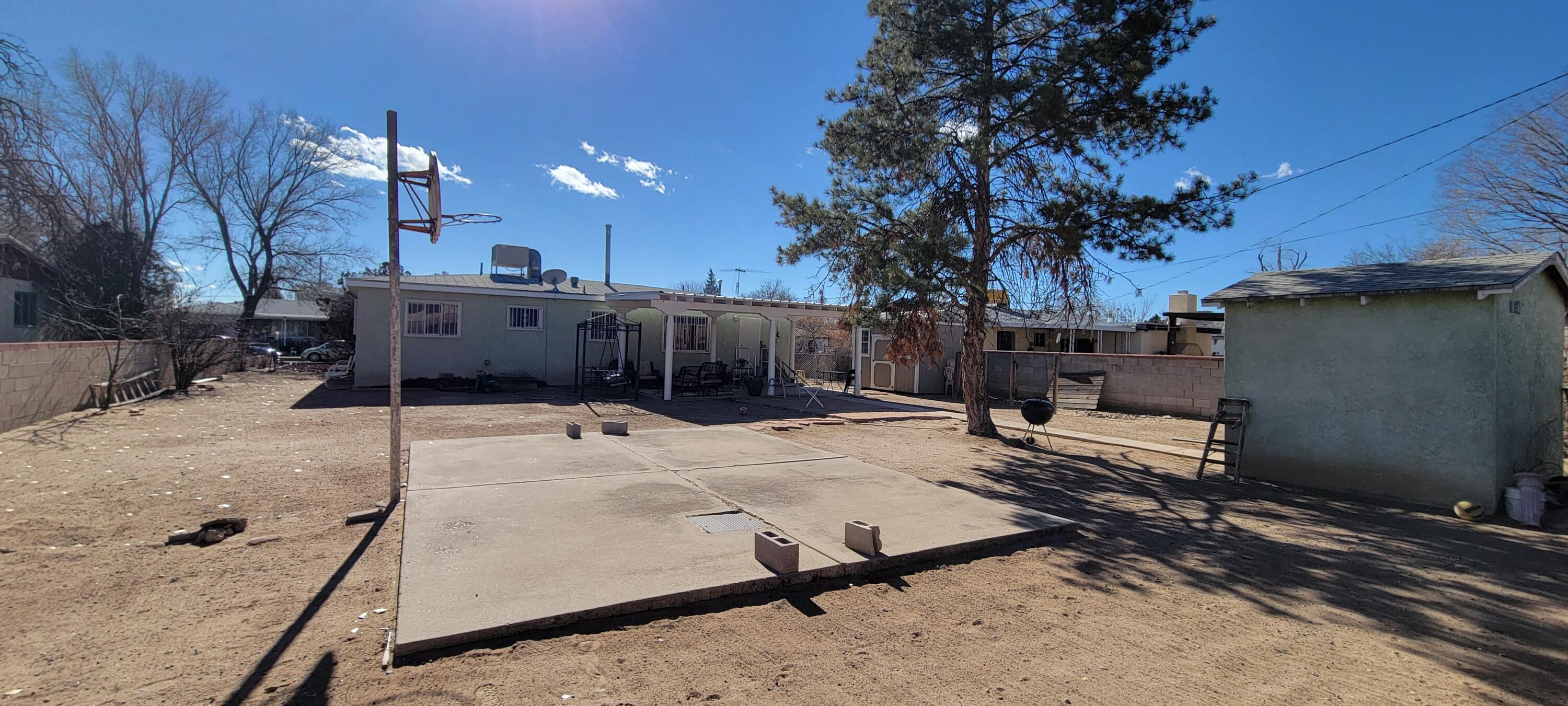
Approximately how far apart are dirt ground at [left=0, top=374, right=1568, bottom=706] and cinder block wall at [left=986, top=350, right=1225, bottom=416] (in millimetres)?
9106

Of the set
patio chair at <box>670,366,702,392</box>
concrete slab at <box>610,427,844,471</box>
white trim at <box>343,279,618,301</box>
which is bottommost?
concrete slab at <box>610,427,844,471</box>

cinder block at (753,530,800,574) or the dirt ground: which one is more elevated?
cinder block at (753,530,800,574)

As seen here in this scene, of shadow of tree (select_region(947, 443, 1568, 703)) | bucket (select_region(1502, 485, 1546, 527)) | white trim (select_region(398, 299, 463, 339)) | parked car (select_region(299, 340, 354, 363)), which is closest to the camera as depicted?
shadow of tree (select_region(947, 443, 1568, 703))

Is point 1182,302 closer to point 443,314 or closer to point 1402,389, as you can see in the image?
point 1402,389

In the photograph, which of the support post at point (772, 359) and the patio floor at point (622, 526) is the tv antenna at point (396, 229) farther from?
the support post at point (772, 359)

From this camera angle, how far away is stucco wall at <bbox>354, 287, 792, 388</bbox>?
16.4 meters

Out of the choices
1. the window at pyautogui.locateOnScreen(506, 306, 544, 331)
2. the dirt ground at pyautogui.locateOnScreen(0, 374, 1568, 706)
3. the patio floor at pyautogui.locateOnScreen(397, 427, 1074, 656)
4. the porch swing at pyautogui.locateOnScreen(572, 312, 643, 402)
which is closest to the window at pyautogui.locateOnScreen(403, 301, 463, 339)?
the window at pyautogui.locateOnScreen(506, 306, 544, 331)

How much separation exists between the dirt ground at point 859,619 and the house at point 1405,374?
718mm

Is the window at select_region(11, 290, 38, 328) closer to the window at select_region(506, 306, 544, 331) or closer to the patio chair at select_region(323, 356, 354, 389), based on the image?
the patio chair at select_region(323, 356, 354, 389)

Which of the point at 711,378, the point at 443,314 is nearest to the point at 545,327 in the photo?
the point at 443,314

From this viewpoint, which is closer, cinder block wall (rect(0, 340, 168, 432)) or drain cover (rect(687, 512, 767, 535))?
drain cover (rect(687, 512, 767, 535))

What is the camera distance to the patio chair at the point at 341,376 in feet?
56.0

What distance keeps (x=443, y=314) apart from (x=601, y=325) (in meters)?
3.99

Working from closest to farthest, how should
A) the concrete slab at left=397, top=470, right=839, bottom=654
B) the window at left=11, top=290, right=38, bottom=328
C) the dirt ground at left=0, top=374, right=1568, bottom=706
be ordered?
1. the dirt ground at left=0, top=374, right=1568, bottom=706
2. the concrete slab at left=397, top=470, right=839, bottom=654
3. the window at left=11, top=290, right=38, bottom=328
